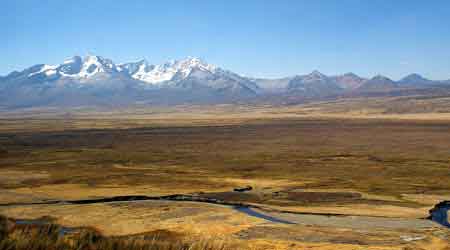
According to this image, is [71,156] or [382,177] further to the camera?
[71,156]

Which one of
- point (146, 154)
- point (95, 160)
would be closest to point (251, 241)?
point (95, 160)

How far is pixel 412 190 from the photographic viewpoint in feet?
116

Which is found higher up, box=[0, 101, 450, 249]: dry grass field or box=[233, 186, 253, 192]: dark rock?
box=[0, 101, 450, 249]: dry grass field

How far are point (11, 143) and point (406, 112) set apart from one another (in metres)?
152

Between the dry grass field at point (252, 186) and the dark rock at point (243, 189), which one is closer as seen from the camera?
the dry grass field at point (252, 186)

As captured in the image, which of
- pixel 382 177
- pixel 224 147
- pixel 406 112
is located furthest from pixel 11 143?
pixel 406 112

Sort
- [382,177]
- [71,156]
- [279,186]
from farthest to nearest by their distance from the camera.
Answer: [71,156] < [382,177] < [279,186]

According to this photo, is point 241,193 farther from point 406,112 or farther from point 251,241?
point 406,112

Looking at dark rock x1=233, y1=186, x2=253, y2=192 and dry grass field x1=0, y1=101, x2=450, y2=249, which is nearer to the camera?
dry grass field x1=0, y1=101, x2=450, y2=249

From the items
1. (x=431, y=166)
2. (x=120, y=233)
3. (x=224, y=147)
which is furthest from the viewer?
(x=224, y=147)

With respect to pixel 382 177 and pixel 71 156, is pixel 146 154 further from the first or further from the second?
pixel 382 177

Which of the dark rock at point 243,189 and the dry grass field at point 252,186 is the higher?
the dry grass field at point 252,186

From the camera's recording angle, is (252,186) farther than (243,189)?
Yes

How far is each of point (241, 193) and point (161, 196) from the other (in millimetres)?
5490
